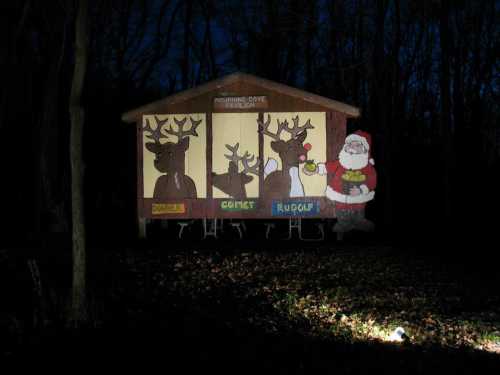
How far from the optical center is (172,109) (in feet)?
45.1

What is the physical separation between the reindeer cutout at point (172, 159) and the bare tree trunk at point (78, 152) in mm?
7087

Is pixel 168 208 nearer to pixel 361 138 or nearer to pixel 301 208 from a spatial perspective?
pixel 301 208

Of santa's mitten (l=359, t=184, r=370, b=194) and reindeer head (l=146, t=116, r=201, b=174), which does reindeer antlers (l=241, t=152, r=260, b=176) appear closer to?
reindeer head (l=146, t=116, r=201, b=174)

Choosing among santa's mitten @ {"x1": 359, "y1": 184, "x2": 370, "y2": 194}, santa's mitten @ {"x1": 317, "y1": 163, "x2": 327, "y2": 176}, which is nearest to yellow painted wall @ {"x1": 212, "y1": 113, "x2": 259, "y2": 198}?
santa's mitten @ {"x1": 317, "y1": 163, "x2": 327, "y2": 176}

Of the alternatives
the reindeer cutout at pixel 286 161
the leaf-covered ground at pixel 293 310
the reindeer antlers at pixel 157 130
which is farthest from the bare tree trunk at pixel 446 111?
the reindeer antlers at pixel 157 130

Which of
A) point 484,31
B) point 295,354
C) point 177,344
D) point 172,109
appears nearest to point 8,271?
point 177,344

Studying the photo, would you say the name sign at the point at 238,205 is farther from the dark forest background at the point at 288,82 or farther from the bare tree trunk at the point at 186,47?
the bare tree trunk at the point at 186,47

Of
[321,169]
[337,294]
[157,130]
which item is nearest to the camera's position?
[337,294]

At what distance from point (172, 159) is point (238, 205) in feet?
6.11

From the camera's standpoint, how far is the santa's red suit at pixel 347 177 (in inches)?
529

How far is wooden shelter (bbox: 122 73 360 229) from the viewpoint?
1354 centimetres

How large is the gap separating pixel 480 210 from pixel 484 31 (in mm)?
8332

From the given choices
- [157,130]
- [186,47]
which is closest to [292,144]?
[157,130]

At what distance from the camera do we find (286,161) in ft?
44.5
